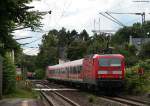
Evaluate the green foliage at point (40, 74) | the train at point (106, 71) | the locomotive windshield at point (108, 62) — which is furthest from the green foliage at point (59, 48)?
the locomotive windshield at point (108, 62)

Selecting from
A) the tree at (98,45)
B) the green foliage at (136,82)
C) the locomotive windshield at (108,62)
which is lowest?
the green foliage at (136,82)

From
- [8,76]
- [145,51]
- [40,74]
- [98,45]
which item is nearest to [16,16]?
[8,76]

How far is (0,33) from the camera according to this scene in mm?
18672

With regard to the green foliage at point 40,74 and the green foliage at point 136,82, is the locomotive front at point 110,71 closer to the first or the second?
the green foliage at point 136,82

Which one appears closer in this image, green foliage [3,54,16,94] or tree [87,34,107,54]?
green foliage [3,54,16,94]

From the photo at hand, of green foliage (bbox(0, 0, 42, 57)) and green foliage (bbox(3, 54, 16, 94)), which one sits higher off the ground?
green foliage (bbox(0, 0, 42, 57))

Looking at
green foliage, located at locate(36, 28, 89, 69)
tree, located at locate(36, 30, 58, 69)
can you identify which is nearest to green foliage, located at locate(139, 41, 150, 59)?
green foliage, located at locate(36, 28, 89, 69)

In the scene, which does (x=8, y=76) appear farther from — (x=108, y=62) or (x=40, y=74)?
(x=40, y=74)

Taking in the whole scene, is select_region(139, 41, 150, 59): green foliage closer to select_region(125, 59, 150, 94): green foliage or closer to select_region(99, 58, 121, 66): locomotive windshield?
select_region(125, 59, 150, 94): green foliage

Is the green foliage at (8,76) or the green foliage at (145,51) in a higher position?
the green foliage at (145,51)

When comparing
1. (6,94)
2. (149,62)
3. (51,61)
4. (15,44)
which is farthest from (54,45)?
(15,44)

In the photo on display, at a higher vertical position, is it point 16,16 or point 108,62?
point 16,16

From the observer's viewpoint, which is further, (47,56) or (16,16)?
(47,56)

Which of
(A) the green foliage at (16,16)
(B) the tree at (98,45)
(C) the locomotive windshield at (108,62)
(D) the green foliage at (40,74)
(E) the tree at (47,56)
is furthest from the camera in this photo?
(E) the tree at (47,56)
